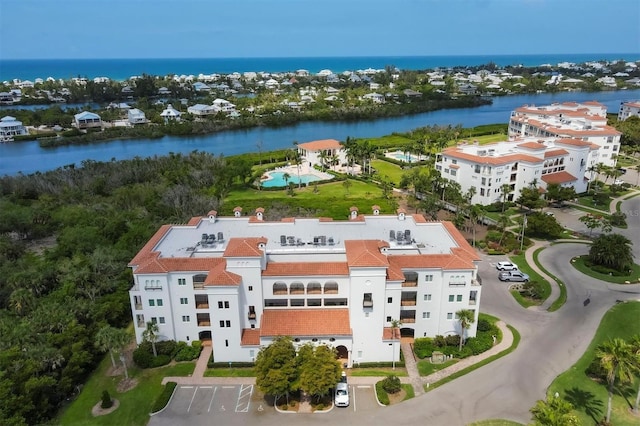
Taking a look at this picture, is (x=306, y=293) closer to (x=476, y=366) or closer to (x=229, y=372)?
(x=229, y=372)

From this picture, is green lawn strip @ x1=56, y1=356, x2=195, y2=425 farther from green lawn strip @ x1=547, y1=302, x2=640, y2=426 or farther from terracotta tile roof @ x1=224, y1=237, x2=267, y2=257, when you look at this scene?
green lawn strip @ x1=547, y1=302, x2=640, y2=426

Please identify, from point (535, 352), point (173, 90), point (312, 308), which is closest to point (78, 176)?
point (312, 308)

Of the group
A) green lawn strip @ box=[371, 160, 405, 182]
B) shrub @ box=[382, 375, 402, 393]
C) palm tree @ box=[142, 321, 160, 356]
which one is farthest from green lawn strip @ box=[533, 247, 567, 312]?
palm tree @ box=[142, 321, 160, 356]

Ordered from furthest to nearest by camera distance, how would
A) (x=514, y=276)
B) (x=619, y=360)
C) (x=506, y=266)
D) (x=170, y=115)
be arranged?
(x=170, y=115) < (x=506, y=266) < (x=514, y=276) < (x=619, y=360)

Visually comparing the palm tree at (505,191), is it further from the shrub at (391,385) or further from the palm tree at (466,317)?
the shrub at (391,385)

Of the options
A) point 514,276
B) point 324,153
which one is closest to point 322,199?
point 324,153

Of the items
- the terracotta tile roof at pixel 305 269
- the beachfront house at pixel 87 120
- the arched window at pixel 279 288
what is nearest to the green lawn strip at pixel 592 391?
the terracotta tile roof at pixel 305 269
